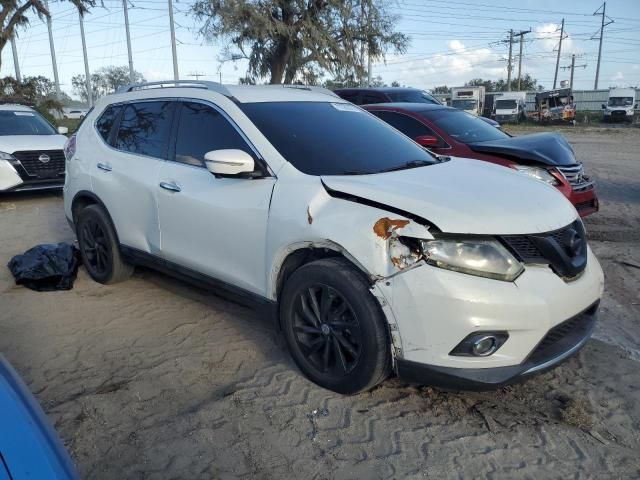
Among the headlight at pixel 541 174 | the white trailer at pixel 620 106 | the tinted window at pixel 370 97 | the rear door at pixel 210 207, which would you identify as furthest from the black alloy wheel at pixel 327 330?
the white trailer at pixel 620 106

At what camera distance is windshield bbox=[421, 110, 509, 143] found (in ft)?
22.2

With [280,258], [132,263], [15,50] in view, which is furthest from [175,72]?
[280,258]

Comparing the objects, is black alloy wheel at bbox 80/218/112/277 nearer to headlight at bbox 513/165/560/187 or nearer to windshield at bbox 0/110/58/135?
headlight at bbox 513/165/560/187

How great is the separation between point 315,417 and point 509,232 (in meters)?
1.42

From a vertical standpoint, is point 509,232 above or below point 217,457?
above

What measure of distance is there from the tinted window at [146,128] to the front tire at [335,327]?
1.79m

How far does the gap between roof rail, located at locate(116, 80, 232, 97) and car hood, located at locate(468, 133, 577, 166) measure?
3.51m

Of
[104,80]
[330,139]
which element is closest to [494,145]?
[330,139]

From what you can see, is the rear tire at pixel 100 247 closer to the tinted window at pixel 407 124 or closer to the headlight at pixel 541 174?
the tinted window at pixel 407 124

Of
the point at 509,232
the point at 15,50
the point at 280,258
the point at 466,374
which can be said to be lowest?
the point at 466,374

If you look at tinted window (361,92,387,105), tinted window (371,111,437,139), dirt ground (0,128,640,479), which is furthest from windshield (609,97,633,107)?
dirt ground (0,128,640,479)

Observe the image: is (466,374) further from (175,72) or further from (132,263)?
(175,72)

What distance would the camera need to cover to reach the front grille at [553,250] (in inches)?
106

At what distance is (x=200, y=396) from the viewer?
10.3 feet
